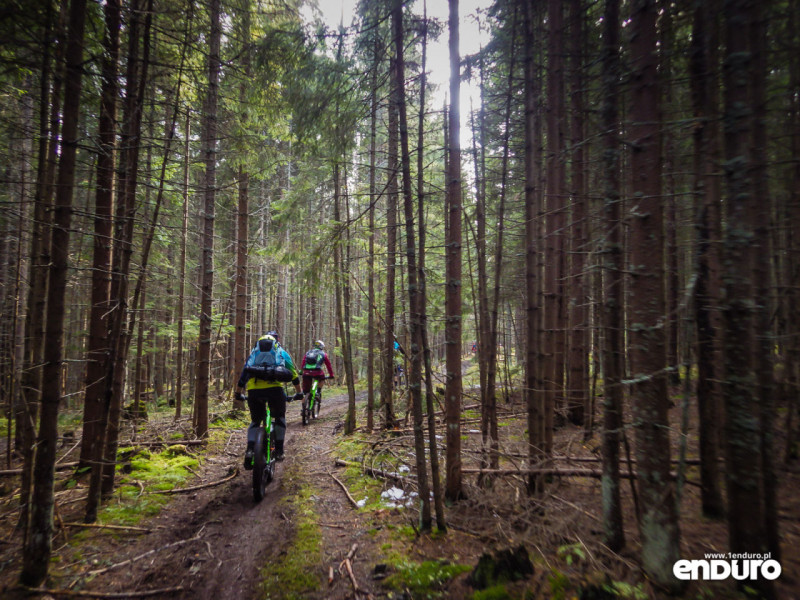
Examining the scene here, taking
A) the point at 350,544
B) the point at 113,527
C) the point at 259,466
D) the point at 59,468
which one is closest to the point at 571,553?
the point at 350,544

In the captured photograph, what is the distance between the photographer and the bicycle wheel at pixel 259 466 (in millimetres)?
5469

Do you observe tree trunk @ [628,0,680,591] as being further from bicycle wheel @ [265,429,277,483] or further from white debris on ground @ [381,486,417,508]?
bicycle wheel @ [265,429,277,483]

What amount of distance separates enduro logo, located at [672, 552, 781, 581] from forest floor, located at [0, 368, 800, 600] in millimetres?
124

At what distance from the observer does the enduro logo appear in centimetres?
285

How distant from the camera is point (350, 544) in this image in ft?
14.6

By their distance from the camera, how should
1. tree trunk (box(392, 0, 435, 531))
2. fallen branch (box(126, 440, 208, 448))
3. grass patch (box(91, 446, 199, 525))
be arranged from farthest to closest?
fallen branch (box(126, 440, 208, 448))
grass patch (box(91, 446, 199, 525))
tree trunk (box(392, 0, 435, 531))

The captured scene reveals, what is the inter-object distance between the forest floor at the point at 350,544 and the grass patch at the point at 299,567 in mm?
14

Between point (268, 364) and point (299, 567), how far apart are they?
310 centimetres

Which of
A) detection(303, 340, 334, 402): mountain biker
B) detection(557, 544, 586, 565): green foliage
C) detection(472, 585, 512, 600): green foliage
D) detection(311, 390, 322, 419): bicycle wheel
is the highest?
detection(303, 340, 334, 402): mountain biker

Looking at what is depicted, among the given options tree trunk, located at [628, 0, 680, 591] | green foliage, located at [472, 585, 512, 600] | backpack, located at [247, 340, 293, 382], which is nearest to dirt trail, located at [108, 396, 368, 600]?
green foliage, located at [472, 585, 512, 600]

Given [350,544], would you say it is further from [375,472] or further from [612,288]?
[612,288]

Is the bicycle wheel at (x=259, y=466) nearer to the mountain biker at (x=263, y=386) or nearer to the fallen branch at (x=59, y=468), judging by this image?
the mountain biker at (x=263, y=386)

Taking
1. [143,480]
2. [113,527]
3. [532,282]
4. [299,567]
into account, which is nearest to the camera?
[299,567]

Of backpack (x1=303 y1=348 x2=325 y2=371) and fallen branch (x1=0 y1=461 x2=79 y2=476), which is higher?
backpack (x1=303 y1=348 x2=325 y2=371)
